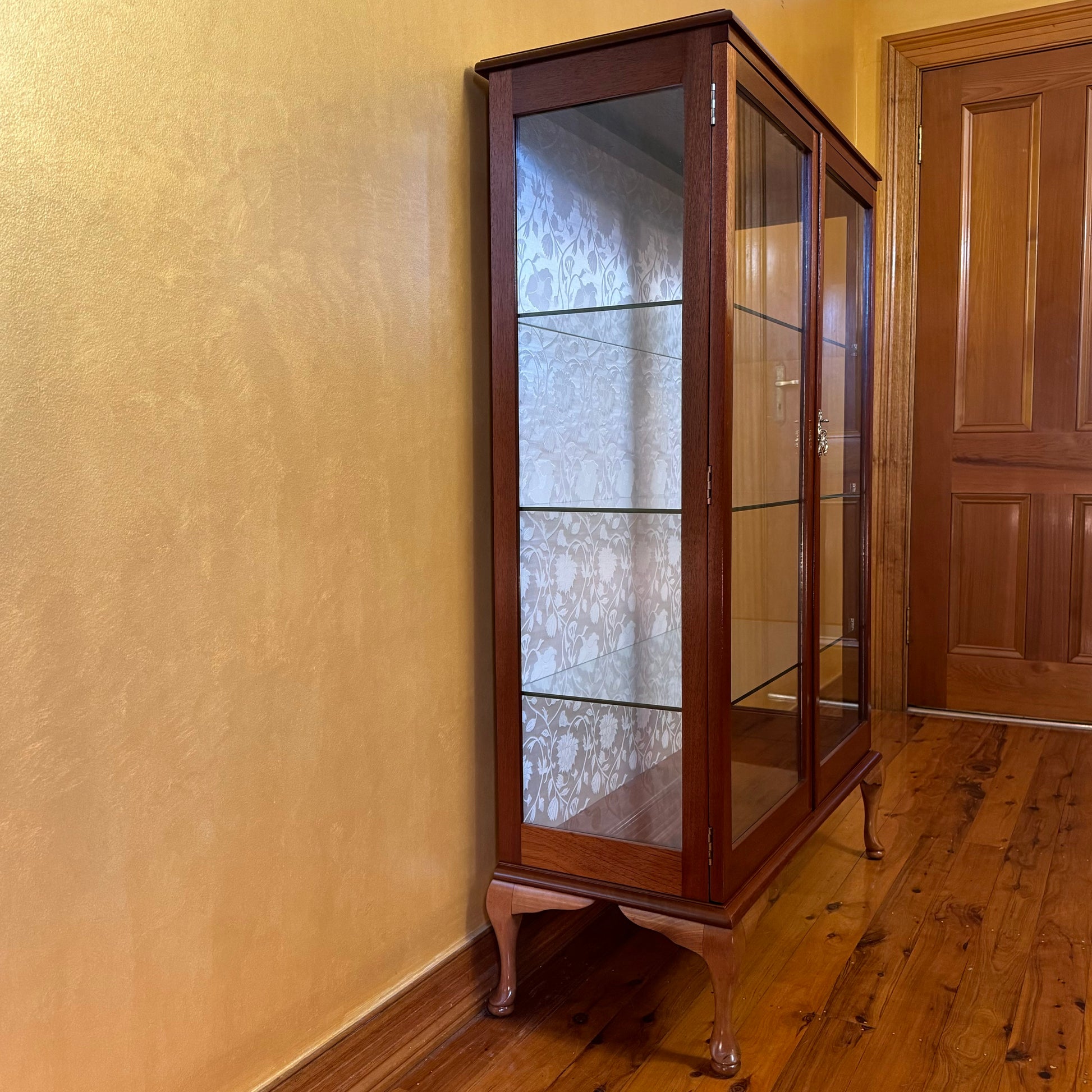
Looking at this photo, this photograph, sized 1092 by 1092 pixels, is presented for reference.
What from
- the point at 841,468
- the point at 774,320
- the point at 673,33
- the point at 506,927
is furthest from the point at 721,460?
the point at 506,927

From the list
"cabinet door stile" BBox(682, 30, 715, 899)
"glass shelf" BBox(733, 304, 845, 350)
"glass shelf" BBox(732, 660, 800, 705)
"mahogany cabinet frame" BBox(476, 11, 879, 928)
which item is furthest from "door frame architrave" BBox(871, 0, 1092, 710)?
"cabinet door stile" BBox(682, 30, 715, 899)

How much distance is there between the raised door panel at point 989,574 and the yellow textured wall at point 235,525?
244 centimetres

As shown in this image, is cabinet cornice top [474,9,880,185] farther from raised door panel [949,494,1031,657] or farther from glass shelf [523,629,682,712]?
raised door panel [949,494,1031,657]

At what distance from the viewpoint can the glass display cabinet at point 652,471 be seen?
4.93 feet

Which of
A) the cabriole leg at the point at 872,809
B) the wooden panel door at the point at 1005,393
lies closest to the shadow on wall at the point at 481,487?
the cabriole leg at the point at 872,809

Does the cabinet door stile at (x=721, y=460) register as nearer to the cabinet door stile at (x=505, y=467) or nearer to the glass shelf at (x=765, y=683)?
the glass shelf at (x=765, y=683)

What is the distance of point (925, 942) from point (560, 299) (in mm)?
1374

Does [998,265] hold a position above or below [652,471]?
above

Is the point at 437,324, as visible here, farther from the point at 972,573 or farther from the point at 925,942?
the point at 972,573

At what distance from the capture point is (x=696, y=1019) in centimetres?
171

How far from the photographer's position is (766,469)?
1.70m

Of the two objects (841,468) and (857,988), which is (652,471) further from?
(857,988)

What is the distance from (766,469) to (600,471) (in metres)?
0.27

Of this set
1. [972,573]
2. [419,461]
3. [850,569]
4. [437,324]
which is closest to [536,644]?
[419,461]
